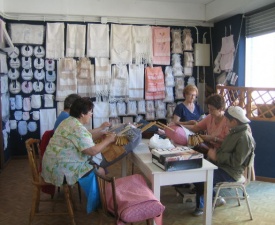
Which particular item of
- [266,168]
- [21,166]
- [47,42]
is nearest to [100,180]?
[266,168]

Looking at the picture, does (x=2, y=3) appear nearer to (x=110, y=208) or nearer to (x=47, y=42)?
(x=47, y=42)

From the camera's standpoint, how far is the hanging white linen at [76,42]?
196 inches

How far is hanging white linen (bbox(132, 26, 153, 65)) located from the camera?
516 centimetres

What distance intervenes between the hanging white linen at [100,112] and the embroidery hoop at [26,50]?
1.33m

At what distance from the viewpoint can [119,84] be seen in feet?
17.1

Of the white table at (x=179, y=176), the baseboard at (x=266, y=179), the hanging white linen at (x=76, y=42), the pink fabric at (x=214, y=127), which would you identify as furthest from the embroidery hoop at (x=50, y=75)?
the baseboard at (x=266, y=179)

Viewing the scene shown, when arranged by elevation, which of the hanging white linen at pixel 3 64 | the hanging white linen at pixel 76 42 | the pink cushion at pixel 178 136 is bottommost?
the pink cushion at pixel 178 136

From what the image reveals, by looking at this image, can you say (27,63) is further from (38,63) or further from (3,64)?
(3,64)

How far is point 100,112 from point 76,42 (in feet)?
3.98

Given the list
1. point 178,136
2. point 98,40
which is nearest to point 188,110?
point 178,136

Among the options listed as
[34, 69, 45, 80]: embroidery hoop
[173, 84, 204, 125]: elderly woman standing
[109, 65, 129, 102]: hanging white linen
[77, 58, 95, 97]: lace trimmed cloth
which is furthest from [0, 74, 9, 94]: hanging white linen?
[173, 84, 204, 125]: elderly woman standing

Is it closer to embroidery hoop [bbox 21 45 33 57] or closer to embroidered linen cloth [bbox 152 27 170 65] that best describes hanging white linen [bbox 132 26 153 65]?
embroidered linen cloth [bbox 152 27 170 65]

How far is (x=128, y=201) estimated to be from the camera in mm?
2057

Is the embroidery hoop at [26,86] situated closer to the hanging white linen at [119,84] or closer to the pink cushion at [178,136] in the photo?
the hanging white linen at [119,84]
